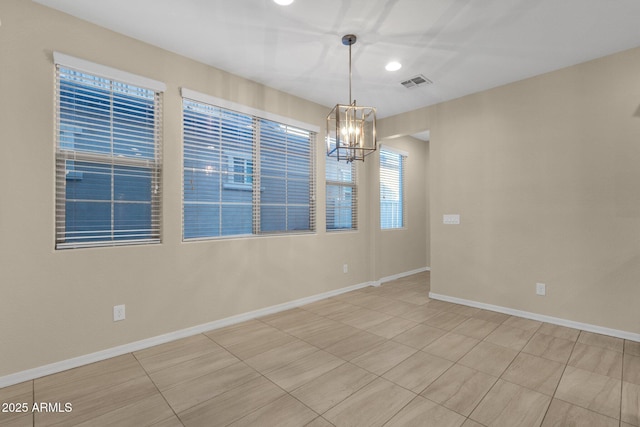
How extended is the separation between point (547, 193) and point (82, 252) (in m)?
4.61

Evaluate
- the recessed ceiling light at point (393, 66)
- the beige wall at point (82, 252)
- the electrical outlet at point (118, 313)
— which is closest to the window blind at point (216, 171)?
the beige wall at point (82, 252)

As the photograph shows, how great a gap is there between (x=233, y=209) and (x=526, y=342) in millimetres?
3278

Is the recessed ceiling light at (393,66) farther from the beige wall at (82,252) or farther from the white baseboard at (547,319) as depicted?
the white baseboard at (547,319)

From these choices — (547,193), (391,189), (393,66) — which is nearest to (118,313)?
(393,66)

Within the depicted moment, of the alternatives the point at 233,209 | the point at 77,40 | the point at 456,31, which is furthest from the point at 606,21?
the point at 77,40

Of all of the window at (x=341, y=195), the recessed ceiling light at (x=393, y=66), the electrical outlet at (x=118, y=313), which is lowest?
the electrical outlet at (x=118, y=313)

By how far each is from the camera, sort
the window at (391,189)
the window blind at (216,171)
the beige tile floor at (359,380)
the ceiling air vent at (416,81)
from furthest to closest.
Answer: the window at (391,189)
the ceiling air vent at (416,81)
the window blind at (216,171)
the beige tile floor at (359,380)

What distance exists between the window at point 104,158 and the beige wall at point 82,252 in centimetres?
9

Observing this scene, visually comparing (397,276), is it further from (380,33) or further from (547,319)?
(380,33)

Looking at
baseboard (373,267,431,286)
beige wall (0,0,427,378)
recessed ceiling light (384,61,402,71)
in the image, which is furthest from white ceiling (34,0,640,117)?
baseboard (373,267,431,286)

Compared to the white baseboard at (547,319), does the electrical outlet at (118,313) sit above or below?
above

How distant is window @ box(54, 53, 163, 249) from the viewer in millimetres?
2400

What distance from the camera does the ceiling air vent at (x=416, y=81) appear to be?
3482mm

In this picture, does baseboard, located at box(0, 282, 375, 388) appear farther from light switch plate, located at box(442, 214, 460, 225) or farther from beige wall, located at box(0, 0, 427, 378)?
light switch plate, located at box(442, 214, 460, 225)
